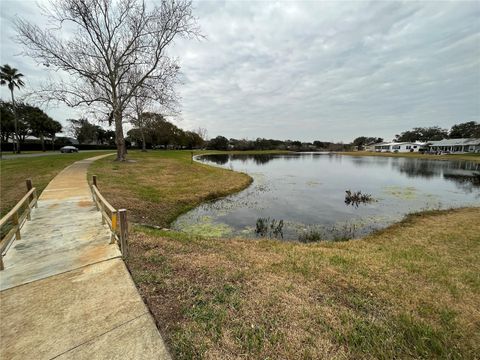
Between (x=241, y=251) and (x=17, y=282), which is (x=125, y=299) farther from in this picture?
(x=241, y=251)

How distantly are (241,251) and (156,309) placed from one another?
279 centimetres

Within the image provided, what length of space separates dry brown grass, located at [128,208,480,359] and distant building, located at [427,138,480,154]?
8621 centimetres

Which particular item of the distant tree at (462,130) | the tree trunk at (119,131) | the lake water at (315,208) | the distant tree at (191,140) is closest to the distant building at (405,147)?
the distant tree at (462,130)

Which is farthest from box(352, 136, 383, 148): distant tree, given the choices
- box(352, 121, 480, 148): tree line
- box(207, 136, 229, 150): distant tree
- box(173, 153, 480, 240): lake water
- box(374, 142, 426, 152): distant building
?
box(173, 153, 480, 240): lake water

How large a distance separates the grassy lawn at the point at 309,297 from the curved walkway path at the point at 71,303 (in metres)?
0.27

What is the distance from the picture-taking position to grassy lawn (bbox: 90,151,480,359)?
252cm

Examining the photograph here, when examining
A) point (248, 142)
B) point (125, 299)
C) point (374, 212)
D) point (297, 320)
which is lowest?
point (374, 212)

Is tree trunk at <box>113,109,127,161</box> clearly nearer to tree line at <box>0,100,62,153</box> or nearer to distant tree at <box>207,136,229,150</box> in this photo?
tree line at <box>0,100,62,153</box>

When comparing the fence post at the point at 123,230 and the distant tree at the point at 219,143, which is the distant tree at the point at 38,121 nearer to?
the fence post at the point at 123,230

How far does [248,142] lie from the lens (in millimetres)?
92500

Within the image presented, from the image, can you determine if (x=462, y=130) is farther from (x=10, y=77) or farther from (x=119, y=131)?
(x=10, y=77)

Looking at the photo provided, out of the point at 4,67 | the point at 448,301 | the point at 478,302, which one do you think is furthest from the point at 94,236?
the point at 4,67

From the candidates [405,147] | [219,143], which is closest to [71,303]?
[219,143]

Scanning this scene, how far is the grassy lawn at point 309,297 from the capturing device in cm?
252
